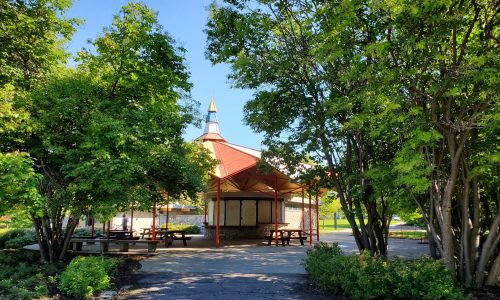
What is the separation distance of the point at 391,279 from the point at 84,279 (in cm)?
527

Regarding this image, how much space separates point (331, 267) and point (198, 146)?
728cm

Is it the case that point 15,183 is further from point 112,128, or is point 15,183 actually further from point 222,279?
point 222,279

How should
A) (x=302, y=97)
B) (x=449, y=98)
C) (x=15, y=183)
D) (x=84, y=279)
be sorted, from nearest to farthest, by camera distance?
1. (x=84, y=279)
2. (x=449, y=98)
3. (x=15, y=183)
4. (x=302, y=97)

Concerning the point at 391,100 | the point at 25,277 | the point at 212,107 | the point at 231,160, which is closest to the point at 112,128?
the point at 25,277

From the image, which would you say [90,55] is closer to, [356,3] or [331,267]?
[356,3]

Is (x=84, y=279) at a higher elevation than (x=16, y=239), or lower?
higher

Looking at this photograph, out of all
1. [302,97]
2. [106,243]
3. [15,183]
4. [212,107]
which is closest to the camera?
[15,183]

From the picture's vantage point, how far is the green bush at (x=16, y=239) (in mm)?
17188

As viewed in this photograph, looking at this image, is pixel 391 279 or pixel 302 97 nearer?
pixel 391 279

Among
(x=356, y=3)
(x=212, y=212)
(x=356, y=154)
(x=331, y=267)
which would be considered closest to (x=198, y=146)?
(x=356, y=154)

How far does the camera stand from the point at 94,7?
11039 millimetres

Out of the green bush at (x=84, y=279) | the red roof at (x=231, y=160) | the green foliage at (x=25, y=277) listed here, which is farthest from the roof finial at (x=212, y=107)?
the green bush at (x=84, y=279)

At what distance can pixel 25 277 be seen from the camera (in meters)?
8.69

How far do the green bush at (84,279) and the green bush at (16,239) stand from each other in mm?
11883
